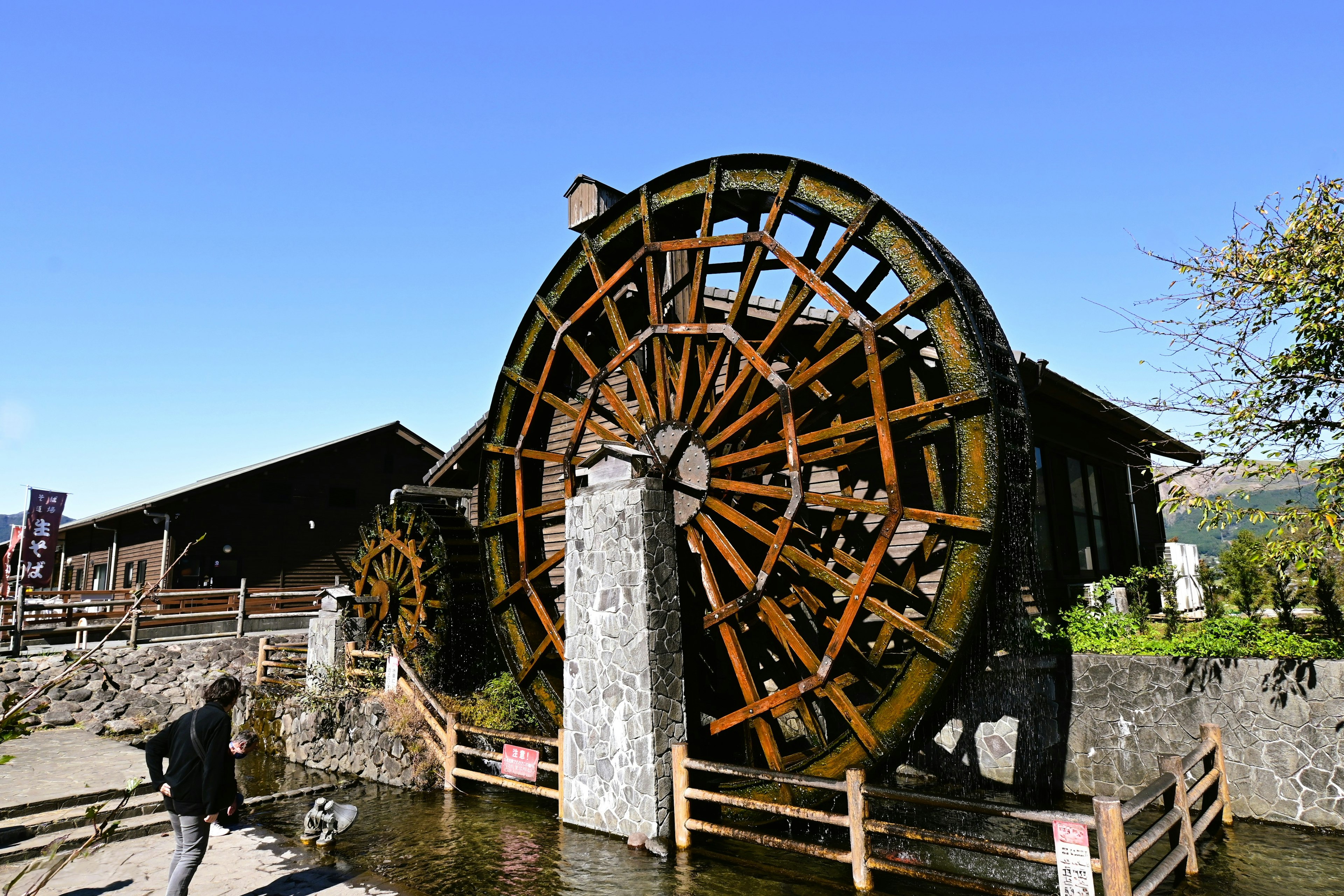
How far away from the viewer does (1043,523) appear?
9812 millimetres

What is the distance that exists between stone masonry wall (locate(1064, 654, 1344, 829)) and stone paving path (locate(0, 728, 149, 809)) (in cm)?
886

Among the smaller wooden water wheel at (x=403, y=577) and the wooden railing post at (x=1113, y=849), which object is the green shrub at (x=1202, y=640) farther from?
the smaller wooden water wheel at (x=403, y=577)

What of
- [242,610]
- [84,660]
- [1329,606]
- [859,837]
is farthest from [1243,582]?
[242,610]

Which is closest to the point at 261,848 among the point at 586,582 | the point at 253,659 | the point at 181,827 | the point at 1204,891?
the point at 181,827

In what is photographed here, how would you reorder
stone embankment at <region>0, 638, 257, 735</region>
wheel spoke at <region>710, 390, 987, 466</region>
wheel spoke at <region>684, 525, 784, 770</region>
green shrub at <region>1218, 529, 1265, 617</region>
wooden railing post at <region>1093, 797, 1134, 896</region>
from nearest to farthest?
wooden railing post at <region>1093, 797, 1134, 896</region>
wheel spoke at <region>710, 390, 987, 466</region>
wheel spoke at <region>684, 525, 784, 770</region>
green shrub at <region>1218, 529, 1265, 617</region>
stone embankment at <region>0, 638, 257, 735</region>

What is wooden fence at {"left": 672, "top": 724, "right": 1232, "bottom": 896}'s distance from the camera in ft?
14.5

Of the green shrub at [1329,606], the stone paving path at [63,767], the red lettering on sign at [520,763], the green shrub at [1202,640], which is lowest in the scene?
the stone paving path at [63,767]

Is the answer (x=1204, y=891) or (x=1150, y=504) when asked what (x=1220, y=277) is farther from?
(x=1150, y=504)

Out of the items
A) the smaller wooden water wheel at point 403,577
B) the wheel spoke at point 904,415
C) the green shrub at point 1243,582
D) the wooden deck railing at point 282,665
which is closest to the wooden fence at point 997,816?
the wheel spoke at point 904,415

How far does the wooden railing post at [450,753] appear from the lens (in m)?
8.68

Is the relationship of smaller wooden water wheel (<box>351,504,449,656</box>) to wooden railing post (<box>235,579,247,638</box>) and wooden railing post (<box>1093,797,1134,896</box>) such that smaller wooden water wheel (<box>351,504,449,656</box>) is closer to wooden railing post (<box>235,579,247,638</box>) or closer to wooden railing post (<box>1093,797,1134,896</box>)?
wooden railing post (<box>235,579,247,638</box>)

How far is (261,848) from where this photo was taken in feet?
21.6

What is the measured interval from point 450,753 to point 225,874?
2935 mm

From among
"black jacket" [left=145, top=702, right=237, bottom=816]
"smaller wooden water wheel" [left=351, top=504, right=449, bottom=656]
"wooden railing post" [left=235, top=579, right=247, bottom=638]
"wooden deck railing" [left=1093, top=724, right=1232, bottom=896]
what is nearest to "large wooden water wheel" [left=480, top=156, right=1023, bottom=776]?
"wooden deck railing" [left=1093, top=724, right=1232, bottom=896]
